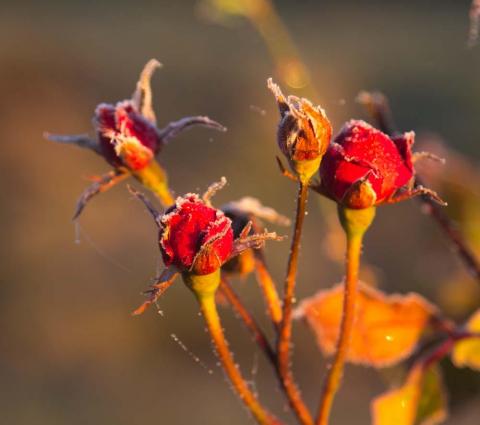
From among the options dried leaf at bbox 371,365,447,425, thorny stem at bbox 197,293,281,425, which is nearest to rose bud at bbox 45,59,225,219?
thorny stem at bbox 197,293,281,425

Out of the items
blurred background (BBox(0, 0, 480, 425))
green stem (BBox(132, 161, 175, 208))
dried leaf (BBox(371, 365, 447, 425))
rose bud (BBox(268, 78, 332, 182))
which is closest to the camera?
rose bud (BBox(268, 78, 332, 182))

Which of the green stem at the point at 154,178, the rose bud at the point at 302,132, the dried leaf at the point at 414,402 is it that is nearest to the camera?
the rose bud at the point at 302,132

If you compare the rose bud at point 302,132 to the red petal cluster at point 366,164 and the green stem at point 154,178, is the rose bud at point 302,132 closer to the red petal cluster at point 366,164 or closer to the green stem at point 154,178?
the red petal cluster at point 366,164

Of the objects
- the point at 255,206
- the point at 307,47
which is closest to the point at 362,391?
the point at 255,206

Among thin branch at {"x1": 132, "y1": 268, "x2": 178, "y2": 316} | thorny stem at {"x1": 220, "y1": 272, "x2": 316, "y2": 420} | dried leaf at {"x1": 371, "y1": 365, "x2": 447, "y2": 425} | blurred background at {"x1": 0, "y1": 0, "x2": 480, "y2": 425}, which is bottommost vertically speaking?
blurred background at {"x1": 0, "y1": 0, "x2": 480, "y2": 425}

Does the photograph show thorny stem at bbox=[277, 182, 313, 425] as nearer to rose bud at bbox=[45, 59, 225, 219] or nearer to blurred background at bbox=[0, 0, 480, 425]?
rose bud at bbox=[45, 59, 225, 219]

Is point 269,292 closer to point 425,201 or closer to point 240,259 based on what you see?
point 240,259

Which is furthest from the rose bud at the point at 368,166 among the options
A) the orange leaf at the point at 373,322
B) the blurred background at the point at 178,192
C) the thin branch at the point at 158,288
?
the blurred background at the point at 178,192
